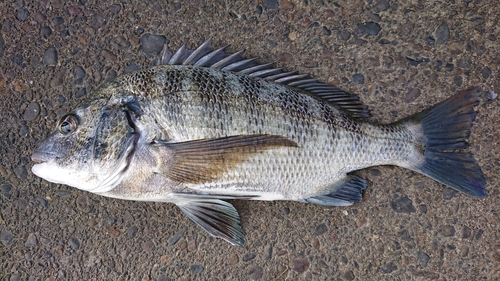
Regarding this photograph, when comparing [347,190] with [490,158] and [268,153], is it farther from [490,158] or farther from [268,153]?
[490,158]

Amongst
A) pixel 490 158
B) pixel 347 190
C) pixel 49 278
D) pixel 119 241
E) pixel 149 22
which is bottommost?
pixel 49 278

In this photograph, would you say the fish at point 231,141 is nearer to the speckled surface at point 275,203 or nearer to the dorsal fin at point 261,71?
the dorsal fin at point 261,71

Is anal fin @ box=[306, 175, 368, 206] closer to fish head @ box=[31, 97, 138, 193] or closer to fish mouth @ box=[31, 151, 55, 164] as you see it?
fish head @ box=[31, 97, 138, 193]

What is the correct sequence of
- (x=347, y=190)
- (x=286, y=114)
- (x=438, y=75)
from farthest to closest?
(x=438, y=75)
(x=347, y=190)
(x=286, y=114)

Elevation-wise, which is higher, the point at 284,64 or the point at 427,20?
the point at 427,20

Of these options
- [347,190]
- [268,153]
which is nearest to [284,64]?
[268,153]

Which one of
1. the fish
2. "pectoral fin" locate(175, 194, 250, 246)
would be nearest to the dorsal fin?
the fish

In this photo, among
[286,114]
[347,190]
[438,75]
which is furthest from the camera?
[438,75]

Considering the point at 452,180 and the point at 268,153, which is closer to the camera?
the point at 268,153
